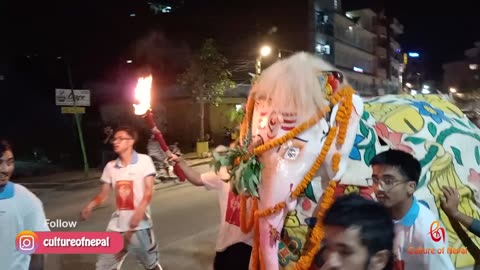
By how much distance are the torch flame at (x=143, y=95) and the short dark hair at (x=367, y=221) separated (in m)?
1.69

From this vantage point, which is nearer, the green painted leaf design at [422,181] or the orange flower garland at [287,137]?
the orange flower garland at [287,137]

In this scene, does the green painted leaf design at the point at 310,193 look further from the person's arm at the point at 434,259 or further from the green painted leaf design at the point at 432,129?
the green painted leaf design at the point at 432,129

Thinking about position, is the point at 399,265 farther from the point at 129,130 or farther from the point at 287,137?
the point at 129,130

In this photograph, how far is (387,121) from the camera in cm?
254

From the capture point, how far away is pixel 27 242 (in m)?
2.91

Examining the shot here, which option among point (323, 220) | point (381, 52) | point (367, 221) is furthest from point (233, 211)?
point (381, 52)

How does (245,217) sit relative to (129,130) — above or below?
below

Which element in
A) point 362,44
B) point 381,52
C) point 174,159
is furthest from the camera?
point 381,52

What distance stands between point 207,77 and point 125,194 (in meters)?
15.1

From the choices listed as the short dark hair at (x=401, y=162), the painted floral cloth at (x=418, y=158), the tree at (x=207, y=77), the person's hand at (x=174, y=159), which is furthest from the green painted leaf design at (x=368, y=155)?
the tree at (x=207, y=77)

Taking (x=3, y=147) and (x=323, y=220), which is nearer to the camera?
(x=323, y=220)

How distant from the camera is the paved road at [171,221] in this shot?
4887 millimetres

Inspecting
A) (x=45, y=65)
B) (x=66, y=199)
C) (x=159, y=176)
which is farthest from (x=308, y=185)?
(x=45, y=65)

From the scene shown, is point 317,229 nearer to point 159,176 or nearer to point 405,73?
point 159,176
